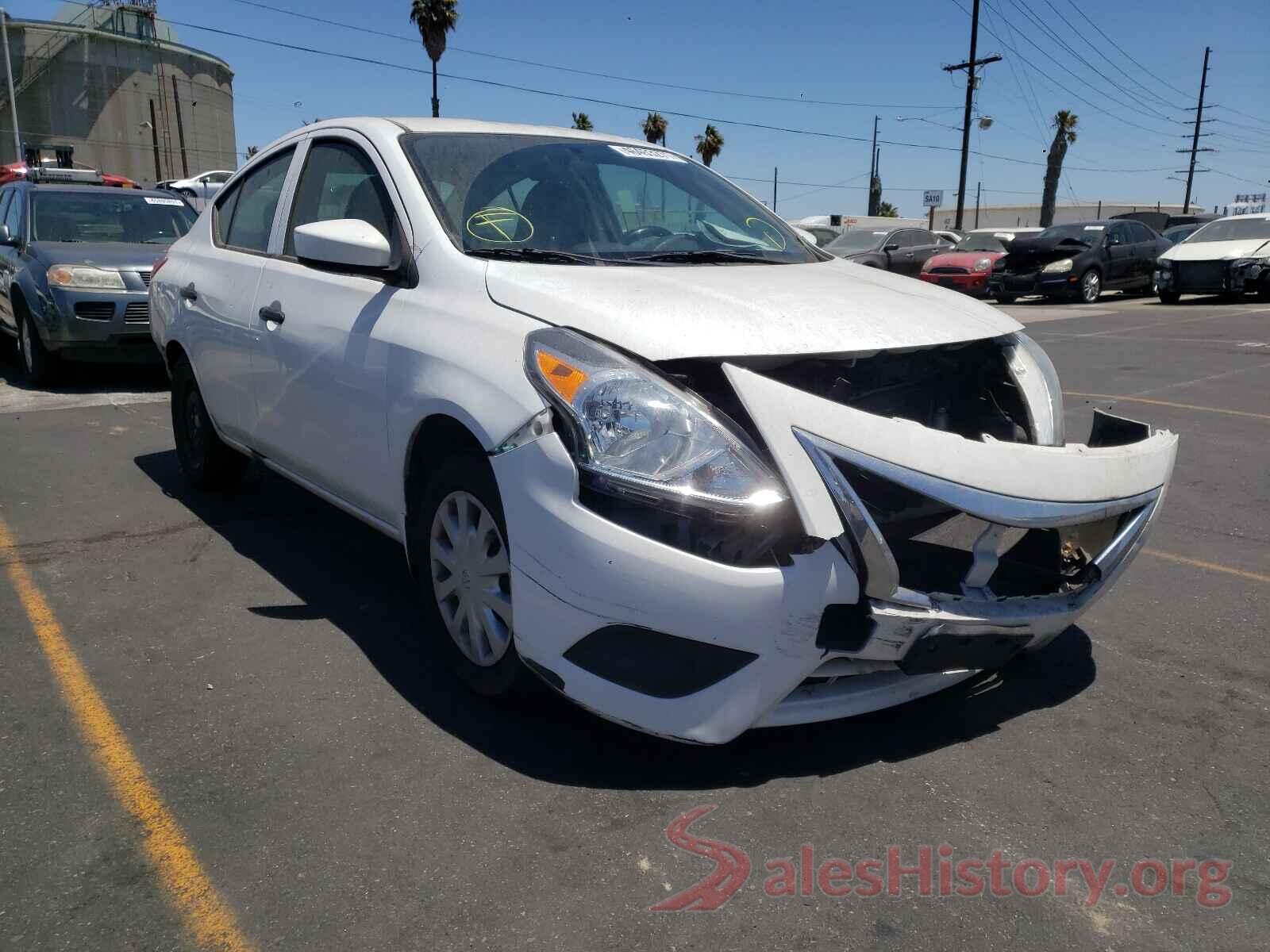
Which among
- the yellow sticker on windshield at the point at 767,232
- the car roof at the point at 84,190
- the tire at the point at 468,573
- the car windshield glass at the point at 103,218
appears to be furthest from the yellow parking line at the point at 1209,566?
the car roof at the point at 84,190

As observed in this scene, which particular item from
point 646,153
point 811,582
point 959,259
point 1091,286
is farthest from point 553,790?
point 959,259

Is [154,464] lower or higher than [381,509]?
lower

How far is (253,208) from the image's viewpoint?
15.1 feet

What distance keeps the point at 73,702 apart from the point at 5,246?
8.08 metres

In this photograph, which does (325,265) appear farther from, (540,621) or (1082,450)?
(1082,450)

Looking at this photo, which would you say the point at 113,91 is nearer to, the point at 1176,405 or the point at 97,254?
Answer: the point at 97,254

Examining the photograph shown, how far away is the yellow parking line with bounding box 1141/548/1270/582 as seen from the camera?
420 centimetres

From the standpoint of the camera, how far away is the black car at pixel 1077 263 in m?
18.9

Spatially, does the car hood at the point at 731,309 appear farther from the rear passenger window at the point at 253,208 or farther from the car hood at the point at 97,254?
the car hood at the point at 97,254

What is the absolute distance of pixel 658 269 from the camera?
318 cm

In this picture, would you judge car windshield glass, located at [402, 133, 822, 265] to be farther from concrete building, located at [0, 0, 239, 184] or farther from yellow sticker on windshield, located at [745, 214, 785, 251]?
concrete building, located at [0, 0, 239, 184]

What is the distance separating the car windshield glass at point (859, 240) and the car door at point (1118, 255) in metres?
4.10

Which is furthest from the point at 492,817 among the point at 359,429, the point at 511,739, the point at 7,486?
the point at 7,486

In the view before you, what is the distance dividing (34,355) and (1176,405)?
9.49 metres
